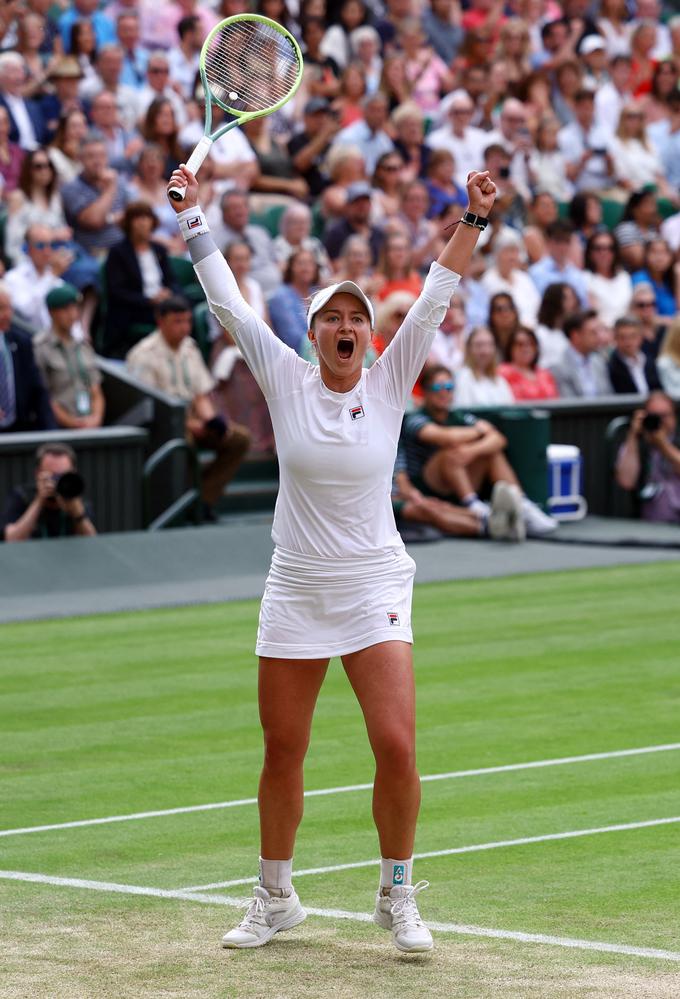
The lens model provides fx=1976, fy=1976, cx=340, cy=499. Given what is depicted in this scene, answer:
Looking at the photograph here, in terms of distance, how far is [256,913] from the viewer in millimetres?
6129

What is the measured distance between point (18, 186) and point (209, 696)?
7626 millimetres

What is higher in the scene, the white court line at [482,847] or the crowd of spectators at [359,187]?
the crowd of spectators at [359,187]

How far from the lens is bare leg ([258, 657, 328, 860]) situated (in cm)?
612

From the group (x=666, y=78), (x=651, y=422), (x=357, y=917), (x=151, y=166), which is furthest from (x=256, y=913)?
(x=666, y=78)

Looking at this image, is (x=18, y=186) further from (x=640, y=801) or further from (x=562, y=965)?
(x=562, y=965)

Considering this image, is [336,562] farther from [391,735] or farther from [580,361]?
[580,361]

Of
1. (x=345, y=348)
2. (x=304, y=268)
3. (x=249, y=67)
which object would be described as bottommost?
(x=345, y=348)

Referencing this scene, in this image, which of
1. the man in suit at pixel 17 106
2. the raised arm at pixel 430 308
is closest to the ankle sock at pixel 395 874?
the raised arm at pixel 430 308

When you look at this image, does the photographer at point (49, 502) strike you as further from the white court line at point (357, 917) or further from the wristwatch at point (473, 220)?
the wristwatch at point (473, 220)

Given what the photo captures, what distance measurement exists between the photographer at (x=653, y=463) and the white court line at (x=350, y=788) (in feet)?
30.5

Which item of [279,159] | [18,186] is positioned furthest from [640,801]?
[279,159]

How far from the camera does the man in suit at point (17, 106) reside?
17875mm

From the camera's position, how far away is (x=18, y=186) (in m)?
17.1

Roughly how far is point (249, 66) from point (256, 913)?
3457 mm
